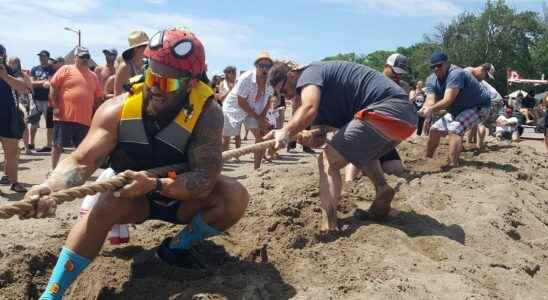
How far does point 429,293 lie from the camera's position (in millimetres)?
3592

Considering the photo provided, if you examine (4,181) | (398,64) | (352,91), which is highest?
(398,64)

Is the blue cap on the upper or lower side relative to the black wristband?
upper

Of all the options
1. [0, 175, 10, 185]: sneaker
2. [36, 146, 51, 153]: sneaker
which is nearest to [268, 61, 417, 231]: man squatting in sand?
[0, 175, 10, 185]: sneaker


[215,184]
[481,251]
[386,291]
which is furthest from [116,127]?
[481,251]

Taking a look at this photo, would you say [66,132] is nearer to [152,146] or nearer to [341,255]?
[152,146]

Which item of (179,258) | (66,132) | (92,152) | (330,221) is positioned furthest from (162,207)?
Result: (66,132)

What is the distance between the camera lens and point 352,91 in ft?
16.3

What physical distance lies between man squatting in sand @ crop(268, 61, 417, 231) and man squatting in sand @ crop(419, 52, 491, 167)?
3119 millimetres

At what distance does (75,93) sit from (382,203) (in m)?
4.57

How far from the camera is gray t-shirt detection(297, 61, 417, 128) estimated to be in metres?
4.84

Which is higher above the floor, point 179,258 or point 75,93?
point 75,93

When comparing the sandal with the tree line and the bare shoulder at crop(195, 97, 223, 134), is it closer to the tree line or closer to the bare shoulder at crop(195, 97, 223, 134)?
the bare shoulder at crop(195, 97, 223, 134)

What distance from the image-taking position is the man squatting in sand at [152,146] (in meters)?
3.38

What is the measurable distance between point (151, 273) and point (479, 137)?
29.3 ft
